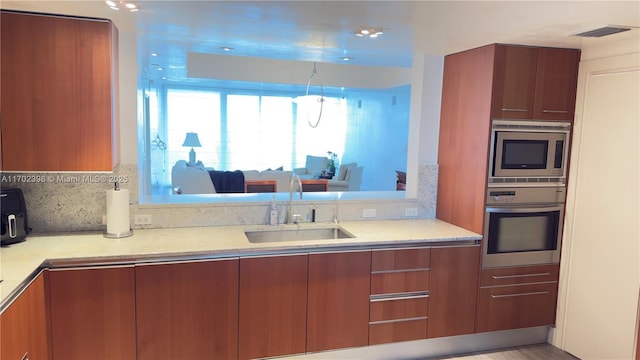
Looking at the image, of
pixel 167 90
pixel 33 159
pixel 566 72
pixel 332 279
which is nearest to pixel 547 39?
pixel 566 72

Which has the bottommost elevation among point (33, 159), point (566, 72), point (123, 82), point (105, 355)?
point (105, 355)

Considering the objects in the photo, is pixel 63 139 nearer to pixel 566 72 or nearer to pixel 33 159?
pixel 33 159

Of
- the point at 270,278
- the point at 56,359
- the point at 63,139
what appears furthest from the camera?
the point at 270,278

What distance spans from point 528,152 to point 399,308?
144 cm

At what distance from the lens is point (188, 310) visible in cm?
245

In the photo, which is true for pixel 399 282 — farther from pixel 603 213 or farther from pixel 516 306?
pixel 603 213

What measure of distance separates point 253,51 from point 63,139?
1912mm

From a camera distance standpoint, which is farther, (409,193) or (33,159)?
(409,193)

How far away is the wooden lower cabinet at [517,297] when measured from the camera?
9.96 feet

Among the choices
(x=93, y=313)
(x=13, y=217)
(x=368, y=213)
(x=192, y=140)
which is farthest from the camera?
(x=192, y=140)

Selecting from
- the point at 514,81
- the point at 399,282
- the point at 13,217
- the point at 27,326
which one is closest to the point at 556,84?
the point at 514,81

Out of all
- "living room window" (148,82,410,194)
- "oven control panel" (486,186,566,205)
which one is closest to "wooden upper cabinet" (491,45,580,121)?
"oven control panel" (486,186,566,205)

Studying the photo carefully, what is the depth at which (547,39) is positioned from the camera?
272 cm

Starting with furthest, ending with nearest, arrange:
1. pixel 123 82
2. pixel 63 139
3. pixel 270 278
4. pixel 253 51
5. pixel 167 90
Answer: pixel 167 90
pixel 253 51
pixel 123 82
pixel 270 278
pixel 63 139
